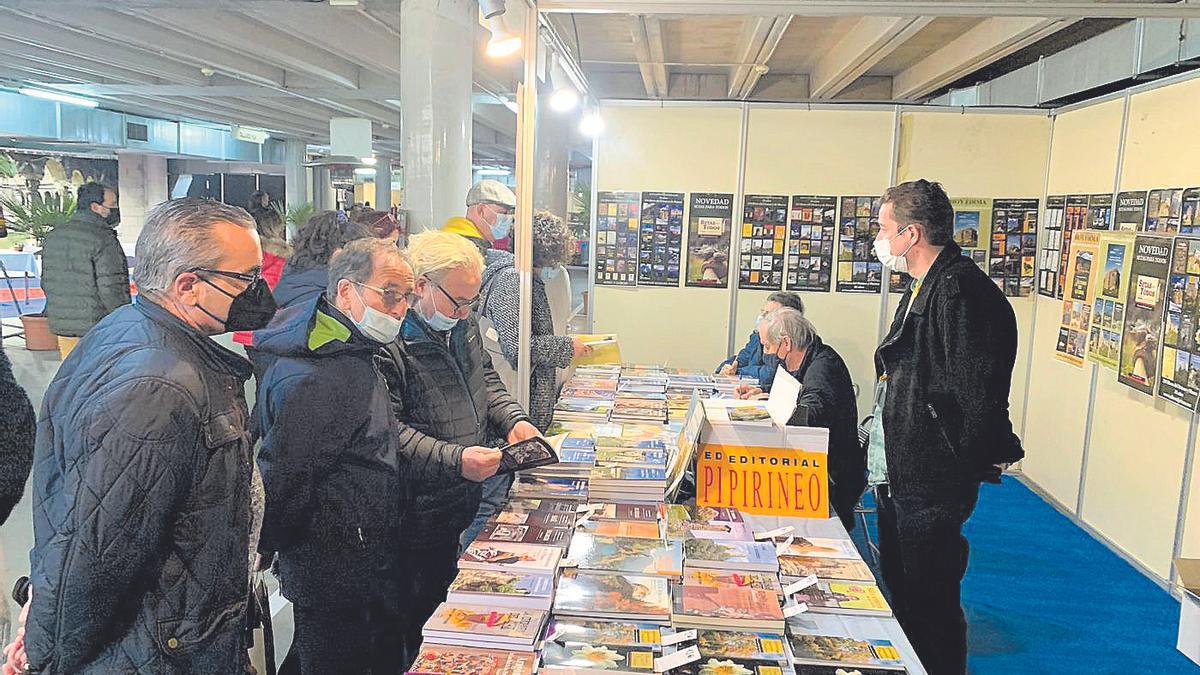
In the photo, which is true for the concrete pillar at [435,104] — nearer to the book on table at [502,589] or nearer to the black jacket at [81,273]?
the book on table at [502,589]

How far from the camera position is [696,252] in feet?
18.6

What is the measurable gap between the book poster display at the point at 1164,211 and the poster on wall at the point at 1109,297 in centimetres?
16

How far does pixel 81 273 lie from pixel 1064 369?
6.66 meters

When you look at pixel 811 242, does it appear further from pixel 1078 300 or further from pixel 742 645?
pixel 742 645

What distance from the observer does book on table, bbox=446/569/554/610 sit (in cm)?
185

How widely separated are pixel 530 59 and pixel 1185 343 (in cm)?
318

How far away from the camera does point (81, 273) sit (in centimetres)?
617

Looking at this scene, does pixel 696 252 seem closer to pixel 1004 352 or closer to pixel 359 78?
pixel 1004 352

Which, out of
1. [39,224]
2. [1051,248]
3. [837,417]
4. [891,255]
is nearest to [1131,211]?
[1051,248]

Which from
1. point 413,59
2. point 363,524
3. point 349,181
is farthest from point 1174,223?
point 349,181

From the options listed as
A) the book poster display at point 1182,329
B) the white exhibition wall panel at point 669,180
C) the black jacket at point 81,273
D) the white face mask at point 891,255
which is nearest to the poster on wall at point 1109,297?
the book poster display at point 1182,329

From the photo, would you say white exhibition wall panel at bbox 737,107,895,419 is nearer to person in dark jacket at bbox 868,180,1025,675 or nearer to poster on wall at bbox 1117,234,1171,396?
poster on wall at bbox 1117,234,1171,396

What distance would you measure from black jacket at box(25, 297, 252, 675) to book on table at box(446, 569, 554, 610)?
0.51 metres

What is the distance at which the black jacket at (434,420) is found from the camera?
216 cm
